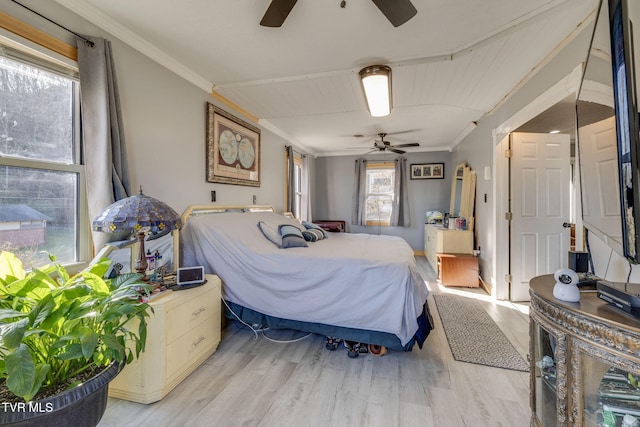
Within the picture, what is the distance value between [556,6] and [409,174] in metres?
4.38

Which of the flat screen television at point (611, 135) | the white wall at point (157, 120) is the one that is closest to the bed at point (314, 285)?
the white wall at point (157, 120)

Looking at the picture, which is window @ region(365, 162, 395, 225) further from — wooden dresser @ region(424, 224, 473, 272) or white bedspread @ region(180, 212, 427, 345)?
white bedspread @ region(180, 212, 427, 345)

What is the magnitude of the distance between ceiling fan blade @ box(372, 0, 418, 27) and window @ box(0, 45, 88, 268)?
1.92 meters

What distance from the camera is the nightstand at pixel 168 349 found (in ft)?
5.06

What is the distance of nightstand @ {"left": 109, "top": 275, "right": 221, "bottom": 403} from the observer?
1.54 m

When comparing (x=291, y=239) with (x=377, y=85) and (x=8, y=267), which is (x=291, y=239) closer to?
(x=377, y=85)

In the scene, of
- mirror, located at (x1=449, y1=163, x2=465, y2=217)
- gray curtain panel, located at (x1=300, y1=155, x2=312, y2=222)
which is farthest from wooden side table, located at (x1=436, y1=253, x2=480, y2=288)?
gray curtain panel, located at (x1=300, y1=155, x2=312, y2=222)

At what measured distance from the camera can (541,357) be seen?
1.18 m

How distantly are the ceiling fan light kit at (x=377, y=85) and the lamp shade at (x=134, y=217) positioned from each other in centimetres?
198

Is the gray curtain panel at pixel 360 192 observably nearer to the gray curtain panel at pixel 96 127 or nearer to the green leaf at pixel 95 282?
the gray curtain panel at pixel 96 127

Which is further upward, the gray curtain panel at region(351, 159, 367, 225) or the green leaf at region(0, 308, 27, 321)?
the gray curtain panel at region(351, 159, 367, 225)

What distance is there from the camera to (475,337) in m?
2.31

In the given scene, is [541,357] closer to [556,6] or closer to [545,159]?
[556,6]

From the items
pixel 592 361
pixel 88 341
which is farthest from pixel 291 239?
pixel 592 361
